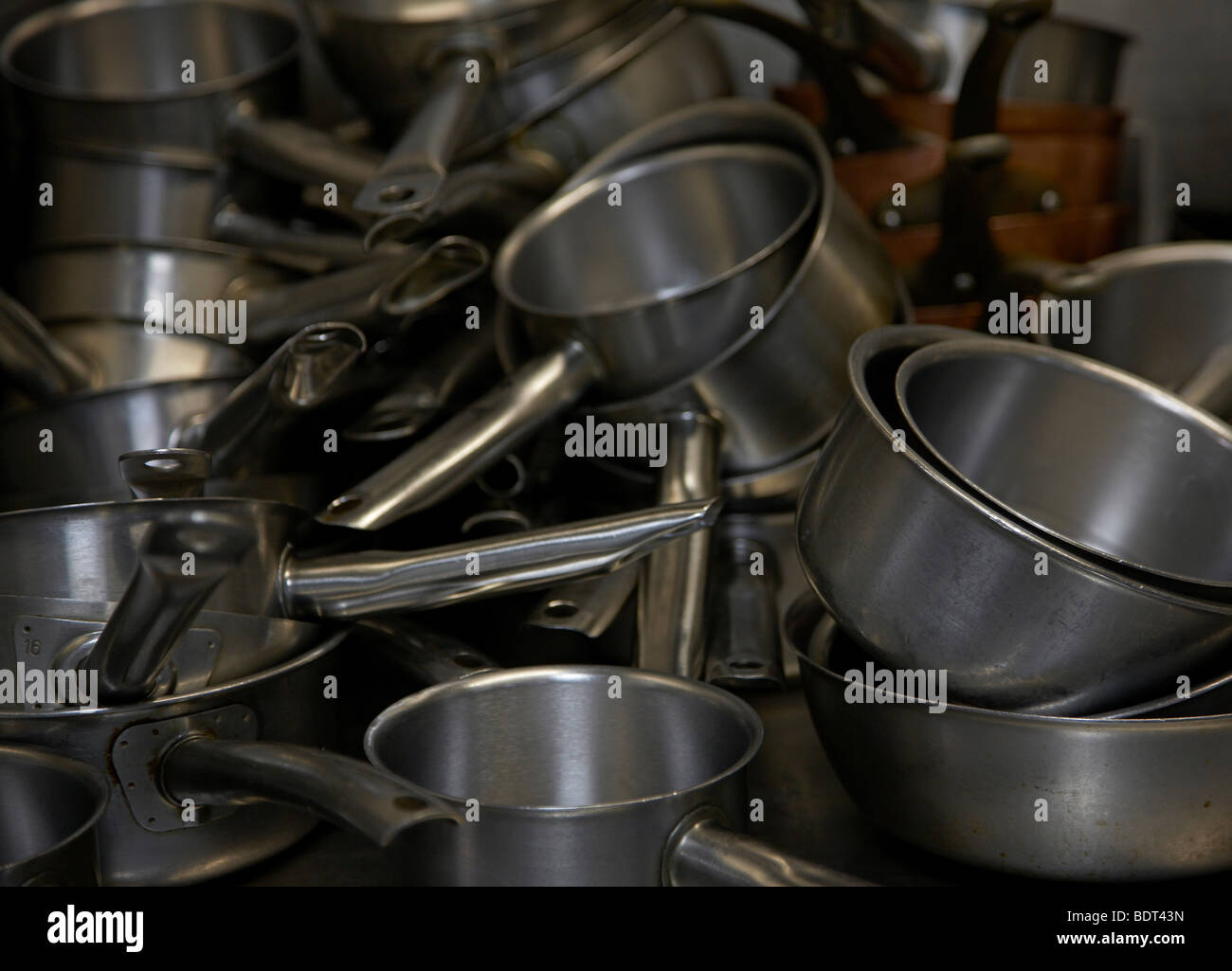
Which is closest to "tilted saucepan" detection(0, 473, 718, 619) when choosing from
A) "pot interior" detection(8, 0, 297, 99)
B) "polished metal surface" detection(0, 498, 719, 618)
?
"polished metal surface" detection(0, 498, 719, 618)

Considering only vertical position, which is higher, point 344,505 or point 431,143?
point 431,143

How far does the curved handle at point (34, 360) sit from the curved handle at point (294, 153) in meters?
0.21

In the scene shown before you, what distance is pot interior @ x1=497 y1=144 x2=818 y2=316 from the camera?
964 mm

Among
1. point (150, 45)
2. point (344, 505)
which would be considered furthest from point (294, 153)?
point (344, 505)

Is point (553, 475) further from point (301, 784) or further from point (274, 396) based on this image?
point (301, 784)

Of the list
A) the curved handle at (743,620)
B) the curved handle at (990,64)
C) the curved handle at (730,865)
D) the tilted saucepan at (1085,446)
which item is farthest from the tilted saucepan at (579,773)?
the curved handle at (990,64)

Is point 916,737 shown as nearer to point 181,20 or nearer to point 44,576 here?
point 44,576

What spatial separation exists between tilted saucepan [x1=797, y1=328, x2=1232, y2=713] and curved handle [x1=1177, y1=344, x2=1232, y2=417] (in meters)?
0.30

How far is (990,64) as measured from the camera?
3.07 feet

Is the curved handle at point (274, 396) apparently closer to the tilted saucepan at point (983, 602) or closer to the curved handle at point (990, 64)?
the tilted saucepan at point (983, 602)

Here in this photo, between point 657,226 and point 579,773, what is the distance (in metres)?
0.49

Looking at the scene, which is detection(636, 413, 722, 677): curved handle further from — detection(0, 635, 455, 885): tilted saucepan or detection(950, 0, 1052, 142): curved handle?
detection(950, 0, 1052, 142): curved handle

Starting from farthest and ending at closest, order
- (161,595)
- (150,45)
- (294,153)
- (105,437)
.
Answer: (150,45)
(294,153)
(105,437)
(161,595)

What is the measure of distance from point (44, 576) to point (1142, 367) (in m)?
0.75
